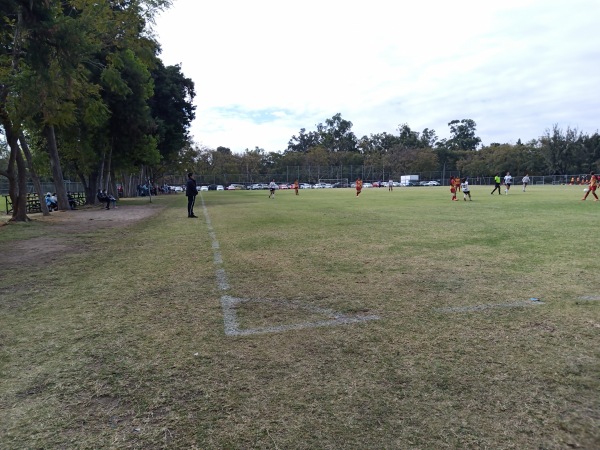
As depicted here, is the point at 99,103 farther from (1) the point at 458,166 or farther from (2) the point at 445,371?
(1) the point at 458,166

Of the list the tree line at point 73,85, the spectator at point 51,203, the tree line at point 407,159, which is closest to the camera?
the tree line at point 73,85

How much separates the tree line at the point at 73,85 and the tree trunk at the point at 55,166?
5 cm

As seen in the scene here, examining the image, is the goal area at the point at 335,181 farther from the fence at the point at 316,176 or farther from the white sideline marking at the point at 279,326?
the white sideline marking at the point at 279,326

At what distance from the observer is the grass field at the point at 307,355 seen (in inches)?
111

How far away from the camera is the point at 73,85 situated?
16.0 metres

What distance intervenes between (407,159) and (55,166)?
92.2 metres

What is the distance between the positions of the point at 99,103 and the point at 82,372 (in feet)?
64.6

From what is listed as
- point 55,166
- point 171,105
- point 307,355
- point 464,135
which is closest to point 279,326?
point 307,355

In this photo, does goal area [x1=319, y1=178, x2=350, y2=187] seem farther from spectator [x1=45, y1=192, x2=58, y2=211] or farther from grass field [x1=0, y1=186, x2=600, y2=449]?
grass field [x1=0, y1=186, x2=600, y2=449]

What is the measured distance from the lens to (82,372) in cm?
368

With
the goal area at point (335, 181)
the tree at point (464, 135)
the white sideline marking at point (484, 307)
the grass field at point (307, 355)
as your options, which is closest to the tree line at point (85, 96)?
the grass field at point (307, 355)

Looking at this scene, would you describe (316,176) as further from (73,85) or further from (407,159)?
(73,85)

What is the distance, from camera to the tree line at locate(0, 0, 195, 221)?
12.5m

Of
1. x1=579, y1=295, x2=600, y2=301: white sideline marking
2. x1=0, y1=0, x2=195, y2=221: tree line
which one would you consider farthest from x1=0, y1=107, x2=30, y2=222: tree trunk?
x1=579, y1=295, x2=600, y2=301: white sideline marking
